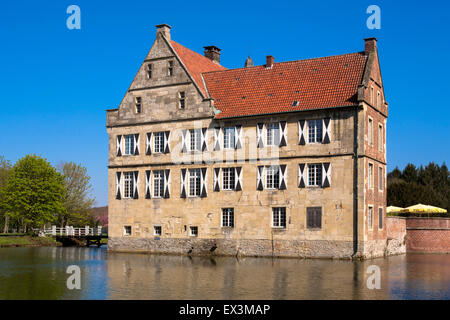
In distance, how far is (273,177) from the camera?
37.4m

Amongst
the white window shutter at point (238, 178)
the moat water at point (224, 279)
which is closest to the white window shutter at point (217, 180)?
the white window shutter at point (238, 178)

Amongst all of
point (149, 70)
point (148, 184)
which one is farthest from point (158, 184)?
point (149, 70)

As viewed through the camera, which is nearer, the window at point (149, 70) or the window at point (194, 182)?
the window at point (194, 182)

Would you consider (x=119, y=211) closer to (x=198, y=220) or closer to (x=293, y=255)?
(x=198, y=220)

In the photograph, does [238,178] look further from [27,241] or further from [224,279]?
[27,241]

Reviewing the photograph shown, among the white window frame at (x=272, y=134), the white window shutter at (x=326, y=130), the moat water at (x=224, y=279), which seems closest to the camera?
the moat water at (x=224, y=279)

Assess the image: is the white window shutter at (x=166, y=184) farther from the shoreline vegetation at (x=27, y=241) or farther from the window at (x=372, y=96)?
the shoreline vegetation at (x=27, y=241)

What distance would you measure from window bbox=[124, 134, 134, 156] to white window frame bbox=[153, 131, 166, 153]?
1.91 m

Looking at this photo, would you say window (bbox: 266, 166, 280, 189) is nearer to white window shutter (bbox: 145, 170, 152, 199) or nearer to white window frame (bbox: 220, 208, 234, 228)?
white window frame (bbox: 220, 208, 234, 228)

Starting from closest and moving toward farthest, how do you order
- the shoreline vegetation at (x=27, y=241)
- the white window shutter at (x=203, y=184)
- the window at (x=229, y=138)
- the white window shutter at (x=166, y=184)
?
the window at (x=229, y=138), the white window shutter at (x=203, y=184), the white window shutter at (x=166, y=184), the shoreline vegetation at (x=27, y=241)

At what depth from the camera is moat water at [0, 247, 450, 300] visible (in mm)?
20125

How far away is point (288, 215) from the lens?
36719mm

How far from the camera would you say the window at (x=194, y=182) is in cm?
3994

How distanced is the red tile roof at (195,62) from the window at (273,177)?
7045 millimetres
